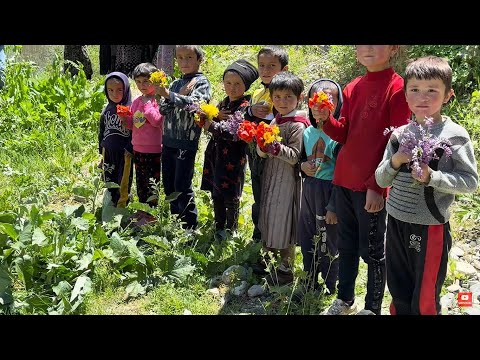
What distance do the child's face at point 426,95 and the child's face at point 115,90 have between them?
280 cm

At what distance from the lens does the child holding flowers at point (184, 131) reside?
14.4 feet

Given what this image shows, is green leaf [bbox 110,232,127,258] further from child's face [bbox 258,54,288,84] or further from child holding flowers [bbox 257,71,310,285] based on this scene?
child's face [bbox 258,54,288,84]

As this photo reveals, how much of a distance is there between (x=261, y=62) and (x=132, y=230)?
5.15 ft

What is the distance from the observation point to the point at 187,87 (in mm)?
4445

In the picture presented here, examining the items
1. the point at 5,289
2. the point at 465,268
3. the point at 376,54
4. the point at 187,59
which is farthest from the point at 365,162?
the point at 5,289

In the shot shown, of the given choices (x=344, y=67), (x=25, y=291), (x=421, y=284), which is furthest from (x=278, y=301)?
(x=344, y=67)

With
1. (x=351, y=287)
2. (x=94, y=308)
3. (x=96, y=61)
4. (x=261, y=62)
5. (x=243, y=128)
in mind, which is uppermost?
(x=96, y=61)

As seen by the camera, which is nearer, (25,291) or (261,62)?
(25,291)

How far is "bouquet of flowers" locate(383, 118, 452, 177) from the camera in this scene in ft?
8.60

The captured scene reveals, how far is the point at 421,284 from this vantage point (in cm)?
285

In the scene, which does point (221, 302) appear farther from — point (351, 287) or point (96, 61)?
point (96, 61)

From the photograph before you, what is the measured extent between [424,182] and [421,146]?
171 millimetres

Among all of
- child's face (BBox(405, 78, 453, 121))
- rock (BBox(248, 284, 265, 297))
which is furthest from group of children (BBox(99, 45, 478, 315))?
rock (BBox(248, 284, 265, 297))

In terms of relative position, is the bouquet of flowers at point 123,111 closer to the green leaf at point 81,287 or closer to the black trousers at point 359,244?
the green leaf at point 81,287
